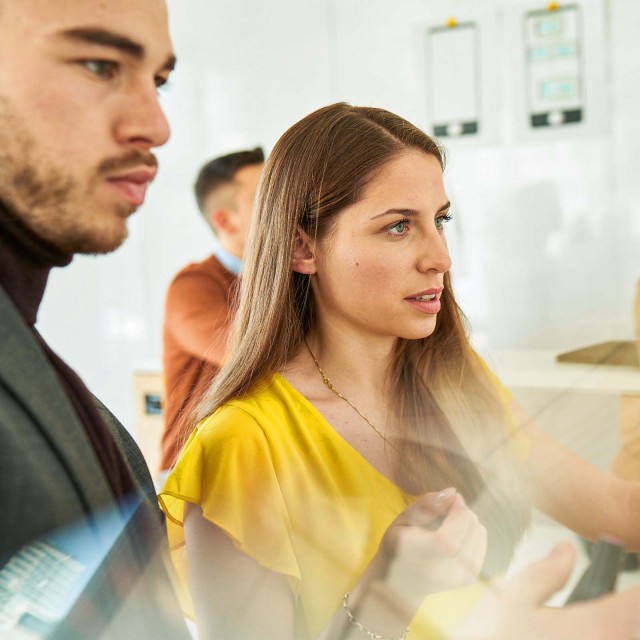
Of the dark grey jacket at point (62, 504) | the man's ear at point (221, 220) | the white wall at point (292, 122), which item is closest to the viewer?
the dark grey jacket at point (62, 504)

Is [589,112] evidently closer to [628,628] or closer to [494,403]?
[494,403]

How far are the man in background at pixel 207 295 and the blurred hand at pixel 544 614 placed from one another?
11.4 inches

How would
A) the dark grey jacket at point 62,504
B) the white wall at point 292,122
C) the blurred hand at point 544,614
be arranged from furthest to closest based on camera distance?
the white wall at point 292,122 < the blurred hand at point 544,614 < the dark grey jacket at point 62,504

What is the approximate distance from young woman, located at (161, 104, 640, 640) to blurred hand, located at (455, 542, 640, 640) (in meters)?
0.02

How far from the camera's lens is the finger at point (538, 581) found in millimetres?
528

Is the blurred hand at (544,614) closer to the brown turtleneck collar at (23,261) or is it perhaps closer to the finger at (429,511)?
the finger at (429,511)

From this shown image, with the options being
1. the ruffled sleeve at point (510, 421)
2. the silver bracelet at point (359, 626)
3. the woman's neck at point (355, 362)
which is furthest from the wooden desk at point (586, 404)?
the silver bracelet at point (359, 626)

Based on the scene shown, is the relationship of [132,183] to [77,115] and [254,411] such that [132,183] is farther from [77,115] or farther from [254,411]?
[254,411]

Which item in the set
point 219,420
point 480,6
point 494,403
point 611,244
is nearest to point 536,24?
point 480,6

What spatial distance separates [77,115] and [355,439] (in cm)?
34

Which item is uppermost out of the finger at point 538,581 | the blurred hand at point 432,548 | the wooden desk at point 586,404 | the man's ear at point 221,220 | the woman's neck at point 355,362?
the man's ear at point 221,220

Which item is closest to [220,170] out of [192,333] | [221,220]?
[221,220]

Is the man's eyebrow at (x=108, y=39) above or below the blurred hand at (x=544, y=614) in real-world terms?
above

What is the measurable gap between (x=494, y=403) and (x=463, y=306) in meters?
0.09
